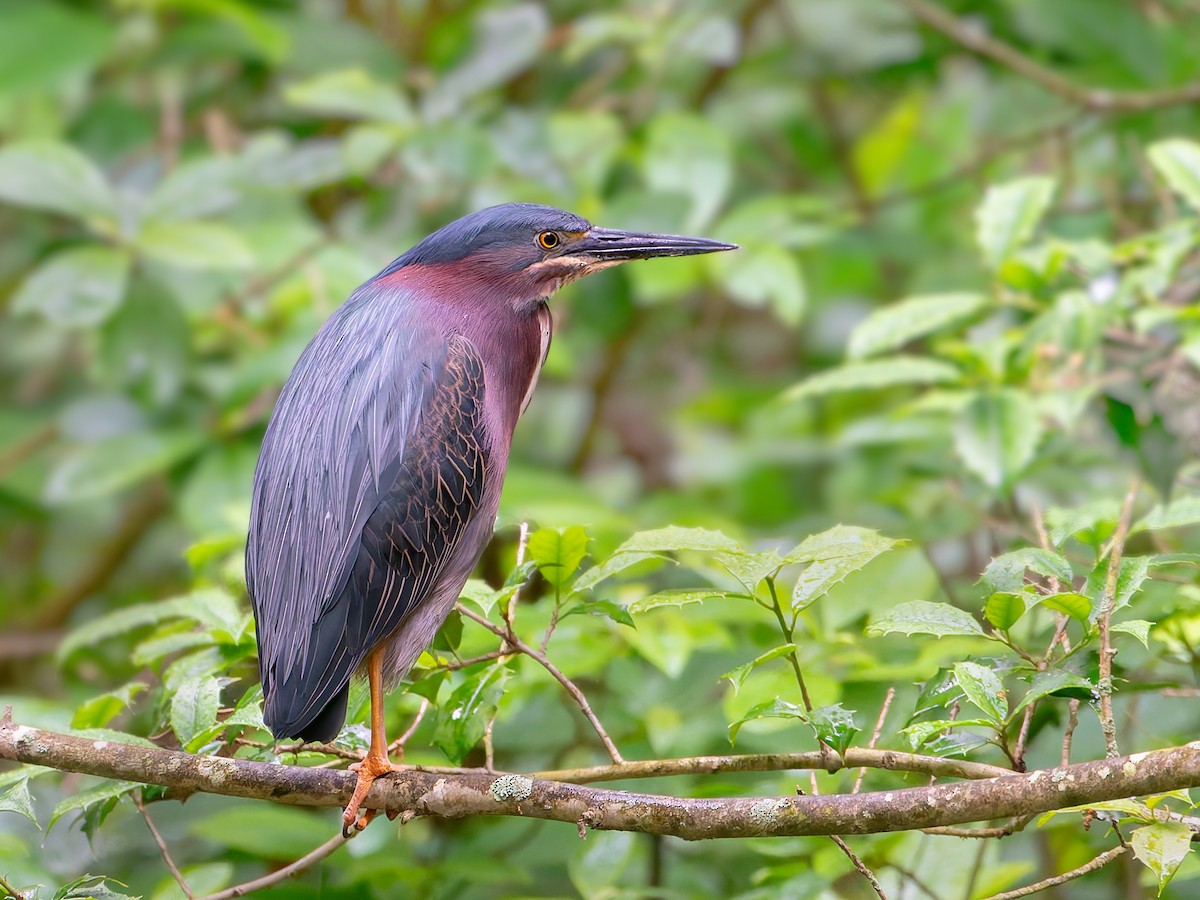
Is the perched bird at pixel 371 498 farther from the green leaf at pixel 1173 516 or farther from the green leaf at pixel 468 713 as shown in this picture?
the green leaf at pixel 1173 516

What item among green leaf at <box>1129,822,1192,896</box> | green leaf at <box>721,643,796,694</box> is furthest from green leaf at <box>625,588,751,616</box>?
green leaf at <box>1129,822,1192,896</box>

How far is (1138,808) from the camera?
5.89ft

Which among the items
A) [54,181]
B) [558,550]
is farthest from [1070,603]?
[54,181]

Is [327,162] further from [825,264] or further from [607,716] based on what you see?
[825,264]

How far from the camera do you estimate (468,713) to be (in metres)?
2.27

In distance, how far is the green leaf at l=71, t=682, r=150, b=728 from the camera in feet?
7.89

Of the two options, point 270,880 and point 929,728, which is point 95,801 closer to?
point 270,880

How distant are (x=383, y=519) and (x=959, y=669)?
1.22m

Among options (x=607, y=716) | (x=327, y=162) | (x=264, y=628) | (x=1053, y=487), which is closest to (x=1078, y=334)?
(x=1053, y=487)

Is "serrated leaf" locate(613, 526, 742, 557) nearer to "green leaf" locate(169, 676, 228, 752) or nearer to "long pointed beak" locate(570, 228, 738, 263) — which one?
"green leaf" locate(169, 676, 228, 752)

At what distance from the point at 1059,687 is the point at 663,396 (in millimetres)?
5635

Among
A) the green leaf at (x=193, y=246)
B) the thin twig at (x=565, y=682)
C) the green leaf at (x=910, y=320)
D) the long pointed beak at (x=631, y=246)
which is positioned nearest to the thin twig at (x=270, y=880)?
the thin twig at (x=565, y=682)

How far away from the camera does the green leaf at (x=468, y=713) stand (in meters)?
2.26

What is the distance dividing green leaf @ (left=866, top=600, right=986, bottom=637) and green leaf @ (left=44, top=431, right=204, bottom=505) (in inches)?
114
